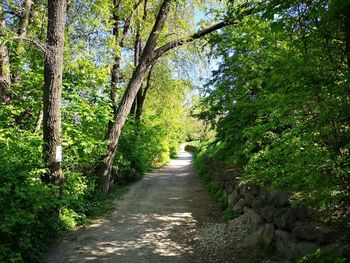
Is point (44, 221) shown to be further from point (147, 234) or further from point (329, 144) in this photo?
point (329, 144)

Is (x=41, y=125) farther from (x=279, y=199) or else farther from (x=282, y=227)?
(x=282, y=227)

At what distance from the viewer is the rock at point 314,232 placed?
4.36 m

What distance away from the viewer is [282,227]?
5508 mm

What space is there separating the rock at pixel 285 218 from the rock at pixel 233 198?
2.67 metres


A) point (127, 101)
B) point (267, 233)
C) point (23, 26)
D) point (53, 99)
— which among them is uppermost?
point (23, 26)

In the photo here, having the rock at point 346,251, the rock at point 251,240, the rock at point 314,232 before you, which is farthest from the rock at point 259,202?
the rock at point 346,251

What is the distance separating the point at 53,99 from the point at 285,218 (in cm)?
551

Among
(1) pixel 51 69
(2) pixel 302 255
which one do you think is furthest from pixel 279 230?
(1) pixel 51 69

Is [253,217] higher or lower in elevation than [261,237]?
higher

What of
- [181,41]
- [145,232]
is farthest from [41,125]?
[181,41]

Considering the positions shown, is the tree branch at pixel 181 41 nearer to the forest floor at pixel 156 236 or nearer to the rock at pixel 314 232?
the forest floor at pixel 156 236

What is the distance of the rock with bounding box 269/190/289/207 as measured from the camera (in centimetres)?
568

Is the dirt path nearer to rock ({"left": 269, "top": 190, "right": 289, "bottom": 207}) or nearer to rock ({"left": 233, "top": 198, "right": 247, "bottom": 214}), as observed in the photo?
rock ({"left": 233, "top": 198, "right": 247, "bottom": 214})

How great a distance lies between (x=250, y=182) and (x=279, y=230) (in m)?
2.04
